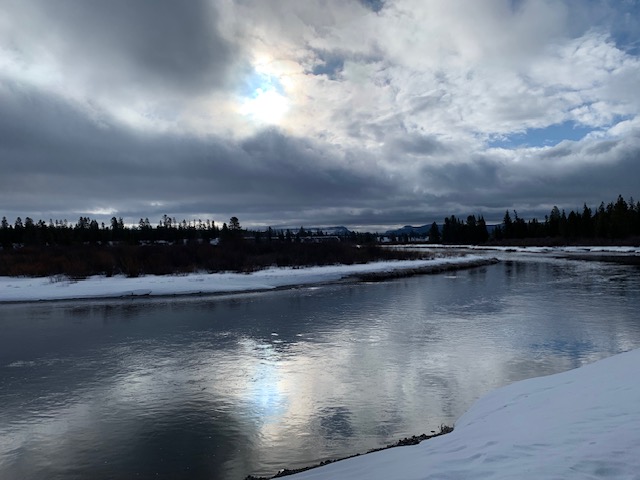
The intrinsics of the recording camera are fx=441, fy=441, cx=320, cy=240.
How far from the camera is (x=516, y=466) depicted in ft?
14.3

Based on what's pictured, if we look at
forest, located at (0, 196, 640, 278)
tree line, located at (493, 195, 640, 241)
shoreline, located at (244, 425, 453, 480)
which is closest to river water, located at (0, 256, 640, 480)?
shoreline, located at (244, 425, 453, 480)

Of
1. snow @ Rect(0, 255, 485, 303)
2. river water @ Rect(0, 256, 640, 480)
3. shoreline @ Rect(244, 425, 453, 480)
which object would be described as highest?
snow @ Rect(0, 255, 485, 303)

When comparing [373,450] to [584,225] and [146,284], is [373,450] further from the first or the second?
[584,225]

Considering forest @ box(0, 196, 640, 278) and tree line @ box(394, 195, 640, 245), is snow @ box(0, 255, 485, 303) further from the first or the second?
tree line @ box(394, 195, 640, 245)

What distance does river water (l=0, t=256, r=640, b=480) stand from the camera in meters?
6.66

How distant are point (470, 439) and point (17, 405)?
8.37 m

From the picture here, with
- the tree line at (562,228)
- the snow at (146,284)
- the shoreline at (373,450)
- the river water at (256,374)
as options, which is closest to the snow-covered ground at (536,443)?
the shoreline at (373,450)

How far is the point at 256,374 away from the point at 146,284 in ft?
68.2

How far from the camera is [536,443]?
4988 mm

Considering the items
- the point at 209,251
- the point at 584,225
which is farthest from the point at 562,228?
the point at 209,251

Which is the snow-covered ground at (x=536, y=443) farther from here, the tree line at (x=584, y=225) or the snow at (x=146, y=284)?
the tree line at (x=584, y=225)

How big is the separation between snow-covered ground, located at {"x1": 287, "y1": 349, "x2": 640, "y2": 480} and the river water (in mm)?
990

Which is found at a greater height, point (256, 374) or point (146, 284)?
point (146, 284)

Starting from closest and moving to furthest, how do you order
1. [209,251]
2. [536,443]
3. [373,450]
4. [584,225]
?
[536,443] → [373,450] → [209,251] → [584,225]
